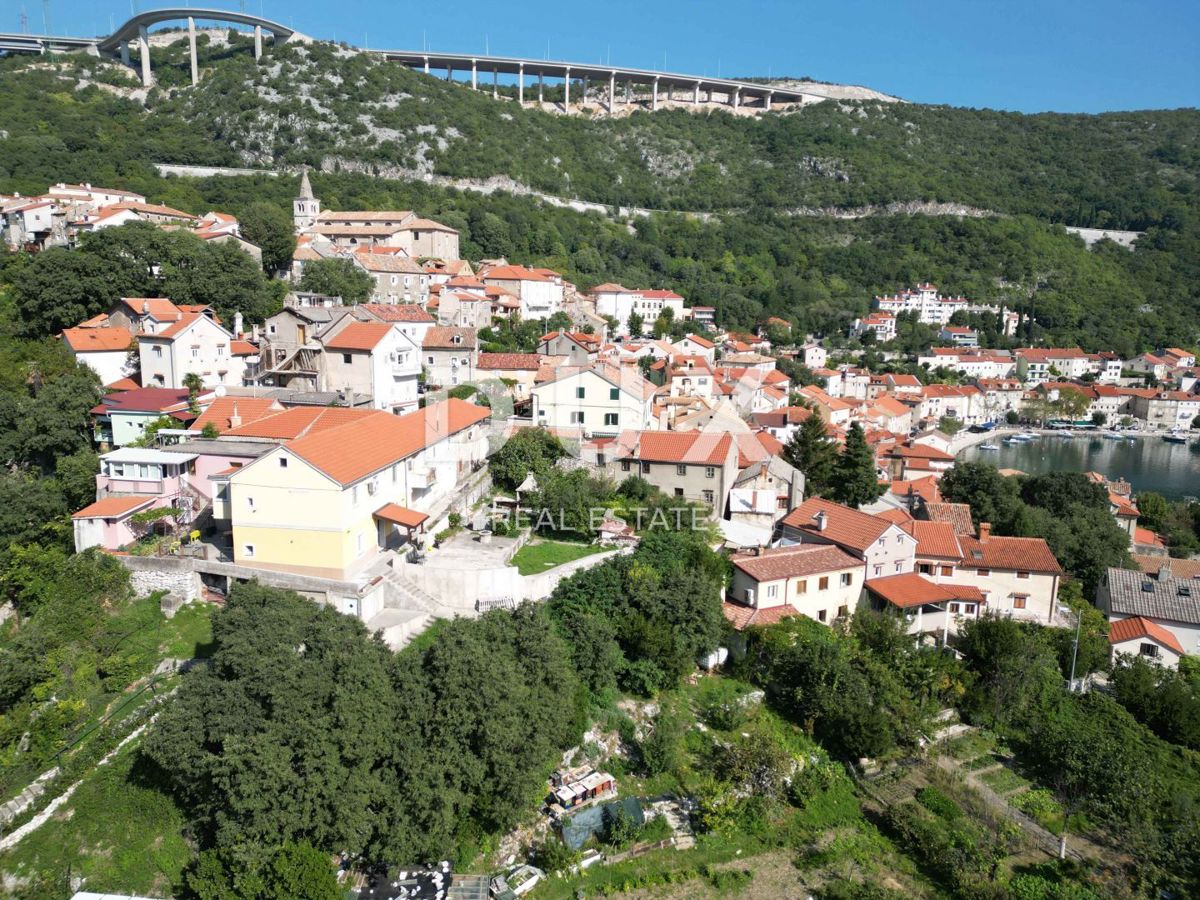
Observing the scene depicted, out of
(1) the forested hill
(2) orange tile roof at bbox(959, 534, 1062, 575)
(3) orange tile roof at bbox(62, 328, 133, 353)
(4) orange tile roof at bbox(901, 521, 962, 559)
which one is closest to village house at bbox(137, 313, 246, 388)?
(3) orange tile roof at bbox(62, 328, 133, 353)

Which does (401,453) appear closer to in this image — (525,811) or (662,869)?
(525,811)

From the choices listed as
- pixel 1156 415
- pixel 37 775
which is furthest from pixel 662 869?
pixel 1156 415

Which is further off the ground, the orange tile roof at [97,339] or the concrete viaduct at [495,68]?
the concrete viaduct at [495,68]

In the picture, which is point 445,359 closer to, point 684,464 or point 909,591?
point 684,464

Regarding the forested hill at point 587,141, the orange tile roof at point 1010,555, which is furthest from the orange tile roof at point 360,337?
the forested hill at point 587,141

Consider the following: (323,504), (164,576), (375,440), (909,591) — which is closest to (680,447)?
(909,591)

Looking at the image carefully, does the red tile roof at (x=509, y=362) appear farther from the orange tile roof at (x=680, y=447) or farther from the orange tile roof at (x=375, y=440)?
the orange tile roof at (x=375, y=440)
